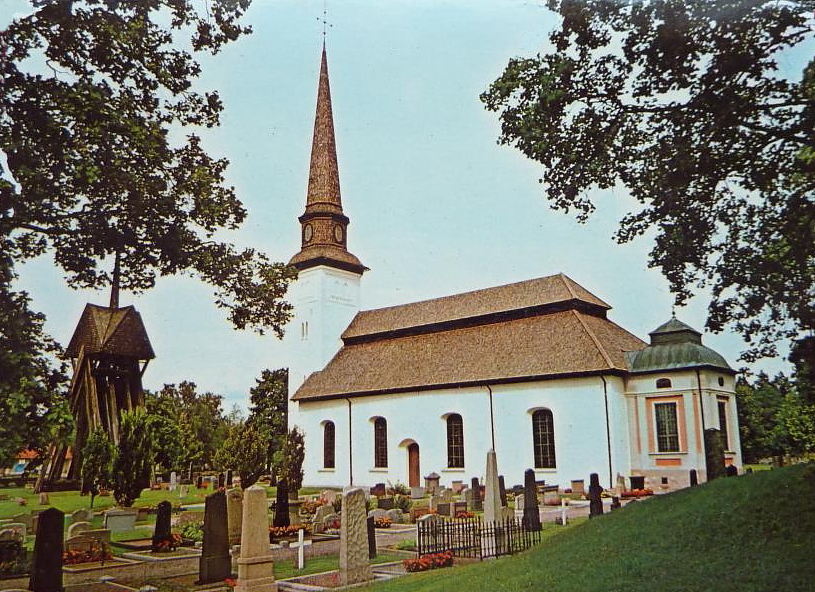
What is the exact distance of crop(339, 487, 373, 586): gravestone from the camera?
891 cm

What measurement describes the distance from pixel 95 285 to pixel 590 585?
6.17 metres

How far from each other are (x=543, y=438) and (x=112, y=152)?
1981cm

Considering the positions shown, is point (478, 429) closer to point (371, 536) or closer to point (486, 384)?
point (486, 384)

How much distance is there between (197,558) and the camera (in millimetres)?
9930

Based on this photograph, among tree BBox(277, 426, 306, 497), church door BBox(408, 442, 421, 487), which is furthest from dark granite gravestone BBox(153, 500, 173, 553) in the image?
church door BBox(408, 442, 421, 487)

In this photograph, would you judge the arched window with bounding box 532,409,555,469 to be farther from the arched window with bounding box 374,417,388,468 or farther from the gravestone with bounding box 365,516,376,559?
the gravestone with bounding box 365,516,376,559

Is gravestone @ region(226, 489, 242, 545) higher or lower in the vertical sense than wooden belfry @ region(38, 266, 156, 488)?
lower

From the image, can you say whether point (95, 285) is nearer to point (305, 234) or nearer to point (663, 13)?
point (663, 13)

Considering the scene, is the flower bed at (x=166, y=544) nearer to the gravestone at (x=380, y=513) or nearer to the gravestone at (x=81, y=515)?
the gravestone at (x=81, y=515)

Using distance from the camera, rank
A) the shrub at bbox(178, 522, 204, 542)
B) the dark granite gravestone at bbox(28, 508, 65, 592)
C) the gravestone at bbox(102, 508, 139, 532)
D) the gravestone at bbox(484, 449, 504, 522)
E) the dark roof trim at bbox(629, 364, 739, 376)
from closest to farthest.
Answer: the dark granite gravestone at bbox(28, 508, 65, 592) → the gravestone at bbox(102, 508, 139, 532) → the gravestone at bbox(484, 449, 504, 522) → the shrub at bbox(178, 522, 204, 542) → the dark roof trim at bbox(629, 364, 739, 376)

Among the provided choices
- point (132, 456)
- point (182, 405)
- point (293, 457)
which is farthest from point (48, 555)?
point (293, 457)

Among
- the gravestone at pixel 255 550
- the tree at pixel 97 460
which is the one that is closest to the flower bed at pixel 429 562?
the gravestone at pixel 255 550

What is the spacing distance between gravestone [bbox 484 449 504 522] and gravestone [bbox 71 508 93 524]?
6.02 meters

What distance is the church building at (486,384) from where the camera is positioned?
22.8m
